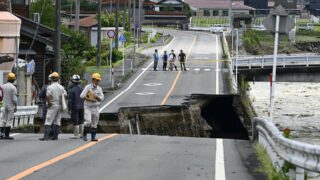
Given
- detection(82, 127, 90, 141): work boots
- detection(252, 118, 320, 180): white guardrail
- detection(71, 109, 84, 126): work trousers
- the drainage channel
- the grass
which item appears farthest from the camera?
the drainage channel

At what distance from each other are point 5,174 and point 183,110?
20734 mm

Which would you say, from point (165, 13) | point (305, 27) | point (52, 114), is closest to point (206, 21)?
point (165, 13)

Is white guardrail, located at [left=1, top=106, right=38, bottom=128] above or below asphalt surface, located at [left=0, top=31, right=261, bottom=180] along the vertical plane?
below

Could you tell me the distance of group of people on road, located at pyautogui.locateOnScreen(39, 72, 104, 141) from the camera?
16844 millimetres

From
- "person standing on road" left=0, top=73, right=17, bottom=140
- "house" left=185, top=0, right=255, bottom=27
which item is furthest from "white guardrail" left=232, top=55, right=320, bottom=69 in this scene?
"house" left=185, top=0, right=255, bottom=27

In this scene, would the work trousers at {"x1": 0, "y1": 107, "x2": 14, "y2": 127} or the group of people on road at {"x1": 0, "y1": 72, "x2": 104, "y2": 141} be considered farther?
the work trousers at {"x1": 0, "y1": 107, "x2": 14, "y2": 127}

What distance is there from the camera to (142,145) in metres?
17.1

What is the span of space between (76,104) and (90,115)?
771mm

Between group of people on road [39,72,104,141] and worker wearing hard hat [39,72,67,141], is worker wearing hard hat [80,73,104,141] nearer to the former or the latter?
group of people on road [39,72,104,141]

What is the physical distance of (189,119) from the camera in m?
31.2

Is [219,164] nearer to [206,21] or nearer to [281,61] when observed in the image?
[281,61]

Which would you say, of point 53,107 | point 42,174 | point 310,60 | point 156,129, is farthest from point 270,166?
point 310,60

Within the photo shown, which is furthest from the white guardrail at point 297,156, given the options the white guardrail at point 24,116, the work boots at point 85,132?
the white guardrail at point 24,116

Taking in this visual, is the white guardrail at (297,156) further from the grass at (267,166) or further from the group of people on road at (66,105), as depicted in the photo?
the group of people on road at (66,105)
